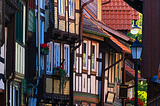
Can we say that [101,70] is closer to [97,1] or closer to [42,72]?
[97,1]

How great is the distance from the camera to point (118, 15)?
38906mm

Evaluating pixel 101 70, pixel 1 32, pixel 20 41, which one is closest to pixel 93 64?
pixel 101 70

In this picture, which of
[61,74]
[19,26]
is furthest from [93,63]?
[19,26]

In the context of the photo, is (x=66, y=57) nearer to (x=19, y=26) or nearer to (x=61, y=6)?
(x=61, y=6)

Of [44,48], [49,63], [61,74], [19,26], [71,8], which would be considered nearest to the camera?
[19,26]

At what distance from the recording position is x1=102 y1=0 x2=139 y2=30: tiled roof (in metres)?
38.5

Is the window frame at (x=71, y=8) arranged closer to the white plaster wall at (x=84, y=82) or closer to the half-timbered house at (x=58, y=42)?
the half-timbered house at (x=58, y=42)

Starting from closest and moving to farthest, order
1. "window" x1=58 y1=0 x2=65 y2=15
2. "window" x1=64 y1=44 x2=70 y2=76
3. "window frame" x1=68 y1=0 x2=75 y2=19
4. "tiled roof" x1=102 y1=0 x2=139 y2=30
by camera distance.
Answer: "window" x1=58 y1=0 x2=65 y2=15 → "window frame" x1=68 y1=0 x2=75 y2=19 → "window" x1=64 y1=44 x2=70 y2=76 → "tiled roof" x1=102 y1=0 x2=139 y2=30

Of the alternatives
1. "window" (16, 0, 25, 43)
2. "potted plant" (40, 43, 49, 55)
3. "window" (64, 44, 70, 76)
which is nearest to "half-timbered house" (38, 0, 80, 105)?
"window" (64, 44, 70, 76)

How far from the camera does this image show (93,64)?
95.7 feet

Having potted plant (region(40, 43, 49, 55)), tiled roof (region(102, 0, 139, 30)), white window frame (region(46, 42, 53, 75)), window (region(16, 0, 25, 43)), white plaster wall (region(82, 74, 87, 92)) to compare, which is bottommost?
white plaster wall (region(82, 74, 87, 92))

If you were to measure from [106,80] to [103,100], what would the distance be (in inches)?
69.9

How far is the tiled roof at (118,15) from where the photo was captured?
38.5m

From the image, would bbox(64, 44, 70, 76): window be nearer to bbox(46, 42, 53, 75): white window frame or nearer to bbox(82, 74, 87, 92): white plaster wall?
bbox(46, 42, 53, 75): white window frame
